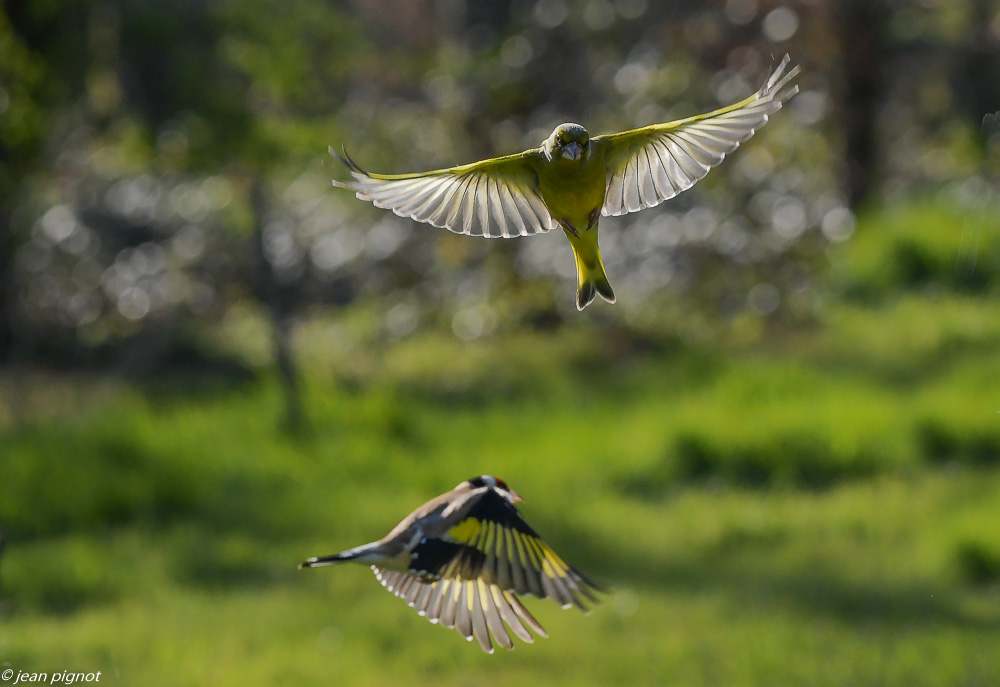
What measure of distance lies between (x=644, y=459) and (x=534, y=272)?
3089 mm

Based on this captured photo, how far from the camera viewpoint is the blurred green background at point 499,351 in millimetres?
6383

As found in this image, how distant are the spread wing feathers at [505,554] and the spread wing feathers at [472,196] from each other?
448 mm

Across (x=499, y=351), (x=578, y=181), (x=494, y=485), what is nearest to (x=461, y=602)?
(x=494, y=485)

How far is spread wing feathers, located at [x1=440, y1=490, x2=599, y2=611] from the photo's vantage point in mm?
1955

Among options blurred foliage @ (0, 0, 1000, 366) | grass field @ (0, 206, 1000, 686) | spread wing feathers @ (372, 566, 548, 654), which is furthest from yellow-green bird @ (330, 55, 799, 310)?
blurred foliage @ (0, 0, 1000, 366)

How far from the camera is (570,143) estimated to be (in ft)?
6.11

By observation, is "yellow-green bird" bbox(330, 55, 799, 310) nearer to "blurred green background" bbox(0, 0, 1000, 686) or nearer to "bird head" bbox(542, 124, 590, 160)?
"bird head" bbox(542, 124, 590, 160)

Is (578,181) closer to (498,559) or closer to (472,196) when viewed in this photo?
(472,196)

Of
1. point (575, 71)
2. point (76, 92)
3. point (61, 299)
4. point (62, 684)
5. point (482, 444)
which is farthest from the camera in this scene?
point (575, 71)

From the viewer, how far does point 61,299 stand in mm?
10727

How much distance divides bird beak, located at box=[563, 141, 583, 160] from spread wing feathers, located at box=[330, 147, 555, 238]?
9 cm

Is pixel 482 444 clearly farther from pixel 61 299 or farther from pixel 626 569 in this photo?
pixel 61 299

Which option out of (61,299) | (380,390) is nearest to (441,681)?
(380,390)

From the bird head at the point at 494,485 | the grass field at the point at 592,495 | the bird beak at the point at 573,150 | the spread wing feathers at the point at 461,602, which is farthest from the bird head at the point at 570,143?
the grass field at the point at 592,495
